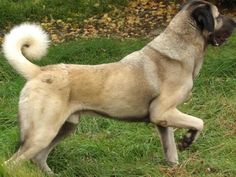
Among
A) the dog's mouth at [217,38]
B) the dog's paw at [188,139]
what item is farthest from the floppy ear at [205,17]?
the dog's paw at [188,139]

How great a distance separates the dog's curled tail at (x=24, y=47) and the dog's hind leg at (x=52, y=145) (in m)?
0.57

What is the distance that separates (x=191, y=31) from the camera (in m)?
5.83

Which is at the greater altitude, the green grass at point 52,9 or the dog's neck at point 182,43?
the dog's neck at point 182,43

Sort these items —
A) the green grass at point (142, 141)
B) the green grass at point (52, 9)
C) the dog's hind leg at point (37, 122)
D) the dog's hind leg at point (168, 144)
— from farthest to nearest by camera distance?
the green grass at point (52, 9)
the dog's hind leg at point (168, 144)
the green grass at point (142, 141)
the dog's hind leg at point (37, 122)

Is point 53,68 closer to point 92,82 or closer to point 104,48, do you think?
point 92,82

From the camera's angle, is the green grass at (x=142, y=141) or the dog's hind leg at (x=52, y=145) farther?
the dog's hind leg at (x=52, y=145)

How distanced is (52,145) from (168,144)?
105 centimetres

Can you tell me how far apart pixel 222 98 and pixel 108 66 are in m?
2.14

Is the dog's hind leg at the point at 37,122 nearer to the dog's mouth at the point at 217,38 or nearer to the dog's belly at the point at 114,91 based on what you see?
the dog's belly at the point at 114,91

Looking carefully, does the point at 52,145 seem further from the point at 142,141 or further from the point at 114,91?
the point at 142,141

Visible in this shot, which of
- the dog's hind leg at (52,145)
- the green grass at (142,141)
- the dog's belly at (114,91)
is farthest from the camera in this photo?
the dog's hind leg at (52,145)

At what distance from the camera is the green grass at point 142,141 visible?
5.58 metres

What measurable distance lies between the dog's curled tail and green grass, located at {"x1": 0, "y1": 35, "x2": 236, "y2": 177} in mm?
783

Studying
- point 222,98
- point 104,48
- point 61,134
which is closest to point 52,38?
point 104,48
